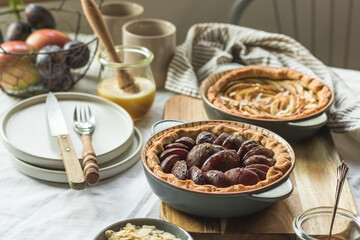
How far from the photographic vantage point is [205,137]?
40.2 inches

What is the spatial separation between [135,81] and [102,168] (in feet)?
1.11

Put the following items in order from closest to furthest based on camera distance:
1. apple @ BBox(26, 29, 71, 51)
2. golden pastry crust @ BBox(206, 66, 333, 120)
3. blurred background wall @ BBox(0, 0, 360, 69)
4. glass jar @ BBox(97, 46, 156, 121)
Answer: golden pastry crust @ BBox(206, 66, 333, 120)
glass jar @ BBox(97, 46, 156, 121)
apple @ BBox(26, 29, 71, 51)
blurred background wall @ BBox(0, 0, 360, 69)

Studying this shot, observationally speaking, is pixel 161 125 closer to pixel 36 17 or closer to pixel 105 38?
pixel 105 38

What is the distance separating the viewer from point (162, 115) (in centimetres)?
140

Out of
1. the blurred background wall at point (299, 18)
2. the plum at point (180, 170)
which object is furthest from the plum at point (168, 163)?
the blurred background wall at point (299, 18)

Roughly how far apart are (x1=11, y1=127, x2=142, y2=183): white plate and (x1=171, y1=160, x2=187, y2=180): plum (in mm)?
215

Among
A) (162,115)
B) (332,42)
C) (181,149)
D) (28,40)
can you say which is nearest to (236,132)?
(181,149)

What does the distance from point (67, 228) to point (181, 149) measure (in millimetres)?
270

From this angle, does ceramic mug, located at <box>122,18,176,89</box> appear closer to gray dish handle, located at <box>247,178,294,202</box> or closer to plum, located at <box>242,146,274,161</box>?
plum, located at <box>242,146,274,161</box>

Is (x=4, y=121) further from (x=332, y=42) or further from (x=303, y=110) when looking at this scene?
(x=332, y=42)

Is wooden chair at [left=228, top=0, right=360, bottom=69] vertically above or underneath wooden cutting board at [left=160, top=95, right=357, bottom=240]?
underneath

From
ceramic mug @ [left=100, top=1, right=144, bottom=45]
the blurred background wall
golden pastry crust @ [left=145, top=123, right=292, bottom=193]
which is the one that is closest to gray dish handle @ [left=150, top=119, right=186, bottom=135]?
golden pastry crust @ [left=145, top=123, right=292, bottom=193]

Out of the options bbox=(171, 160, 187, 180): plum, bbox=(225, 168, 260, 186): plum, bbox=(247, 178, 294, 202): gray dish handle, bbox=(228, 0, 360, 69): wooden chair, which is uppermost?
bbox=(171, 160, 187, 180): plum

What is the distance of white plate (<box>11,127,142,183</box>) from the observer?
106cm
